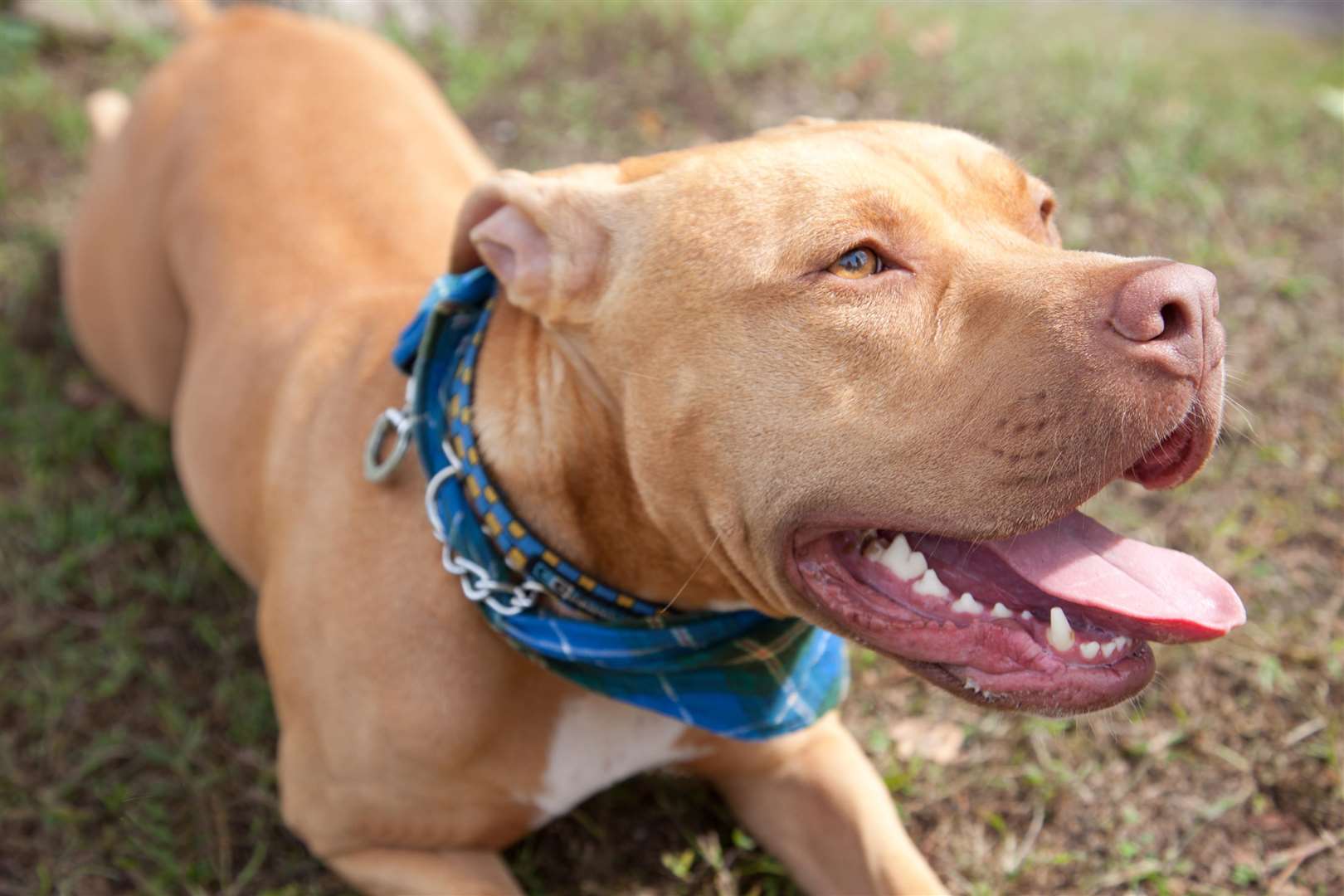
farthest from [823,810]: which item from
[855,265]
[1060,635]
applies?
[855,265]

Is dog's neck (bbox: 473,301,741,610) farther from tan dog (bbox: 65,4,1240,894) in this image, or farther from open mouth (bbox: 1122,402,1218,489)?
open mouth (bbox: 1122,402,1218,489)

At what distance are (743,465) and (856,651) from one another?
151cm

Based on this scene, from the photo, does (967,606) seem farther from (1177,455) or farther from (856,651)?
(856,651)

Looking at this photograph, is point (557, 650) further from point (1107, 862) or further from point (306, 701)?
point (1107, 862)

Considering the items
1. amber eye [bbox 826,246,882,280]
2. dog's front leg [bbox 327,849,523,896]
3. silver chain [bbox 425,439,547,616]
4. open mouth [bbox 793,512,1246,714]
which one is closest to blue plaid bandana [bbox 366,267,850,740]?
silver chain [bbox 425,439,547,616]

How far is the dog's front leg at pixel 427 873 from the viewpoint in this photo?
2.90m

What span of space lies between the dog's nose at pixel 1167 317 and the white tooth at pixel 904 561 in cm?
56

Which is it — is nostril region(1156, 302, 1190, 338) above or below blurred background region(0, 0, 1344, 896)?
above

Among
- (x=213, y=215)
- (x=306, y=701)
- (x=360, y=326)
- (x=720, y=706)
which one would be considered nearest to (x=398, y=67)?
(x=213, y=215)

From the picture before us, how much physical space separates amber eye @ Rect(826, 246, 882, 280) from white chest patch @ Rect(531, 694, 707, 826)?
3.76 feet

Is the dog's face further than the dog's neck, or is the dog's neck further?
the dog's neck

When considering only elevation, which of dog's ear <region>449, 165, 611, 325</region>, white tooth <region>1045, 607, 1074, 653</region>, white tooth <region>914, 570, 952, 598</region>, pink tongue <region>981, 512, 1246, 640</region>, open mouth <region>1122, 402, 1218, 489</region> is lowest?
white tooth <region>914, 570, 952, 598</region>

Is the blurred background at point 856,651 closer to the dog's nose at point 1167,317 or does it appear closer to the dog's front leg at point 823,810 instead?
the dog's front leg at point 823,810

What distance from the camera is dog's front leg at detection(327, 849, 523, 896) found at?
2896 mm
